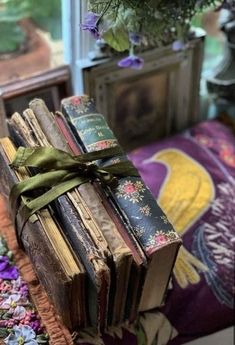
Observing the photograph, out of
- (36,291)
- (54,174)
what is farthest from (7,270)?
(54,174)

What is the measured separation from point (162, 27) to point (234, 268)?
0.42 metres

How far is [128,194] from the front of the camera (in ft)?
2.81

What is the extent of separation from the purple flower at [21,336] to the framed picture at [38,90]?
0.39 metres

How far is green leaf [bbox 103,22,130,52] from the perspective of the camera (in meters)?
0.97

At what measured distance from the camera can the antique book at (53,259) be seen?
2.62 feet

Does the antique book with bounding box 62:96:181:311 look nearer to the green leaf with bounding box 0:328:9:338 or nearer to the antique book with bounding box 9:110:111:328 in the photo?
the antique book with bounding box 9:110:111:328

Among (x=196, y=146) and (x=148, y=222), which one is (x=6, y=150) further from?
(x=196, y=146)

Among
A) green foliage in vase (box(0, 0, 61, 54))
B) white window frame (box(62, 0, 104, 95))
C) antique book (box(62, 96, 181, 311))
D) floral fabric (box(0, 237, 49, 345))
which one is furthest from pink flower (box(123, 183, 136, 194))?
green foliage in vase (box(0, 0, 61, 54))

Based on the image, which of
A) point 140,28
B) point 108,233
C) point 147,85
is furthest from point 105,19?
point 108,233

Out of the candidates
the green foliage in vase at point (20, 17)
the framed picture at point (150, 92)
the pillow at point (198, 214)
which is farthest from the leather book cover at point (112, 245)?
the green foliage in vase at point (20, 17)

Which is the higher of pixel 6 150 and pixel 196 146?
pixel 6 150

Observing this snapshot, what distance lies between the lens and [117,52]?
3.61ft

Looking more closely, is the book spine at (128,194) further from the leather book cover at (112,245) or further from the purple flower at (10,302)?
the purple flower at (10,302)

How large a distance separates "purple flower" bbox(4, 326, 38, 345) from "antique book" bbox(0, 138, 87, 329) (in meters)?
0.05
